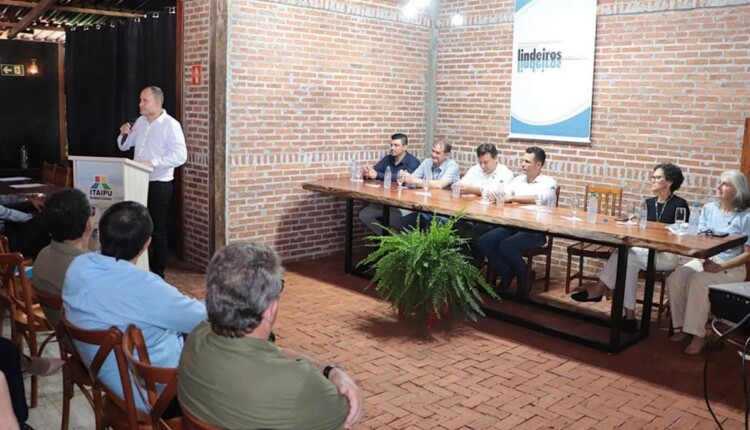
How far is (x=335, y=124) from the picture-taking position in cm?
754

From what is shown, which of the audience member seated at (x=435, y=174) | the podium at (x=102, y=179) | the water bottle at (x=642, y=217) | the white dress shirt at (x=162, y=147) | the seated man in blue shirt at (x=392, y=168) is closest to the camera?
the water bottle at (x=642, y=217)

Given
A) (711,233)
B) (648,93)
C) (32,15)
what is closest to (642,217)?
(711,233)

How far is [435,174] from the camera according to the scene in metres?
7.09

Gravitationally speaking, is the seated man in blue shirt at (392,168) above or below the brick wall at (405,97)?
below

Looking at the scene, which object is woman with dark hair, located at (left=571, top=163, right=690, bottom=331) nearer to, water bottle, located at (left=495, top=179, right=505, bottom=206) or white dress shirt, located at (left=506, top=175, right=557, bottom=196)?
white dress shirt, located at (left=506, top=175, right=557, bottom=196)

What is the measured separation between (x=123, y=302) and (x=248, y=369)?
0.89 meters

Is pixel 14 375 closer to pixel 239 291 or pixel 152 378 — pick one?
pixel 152 378

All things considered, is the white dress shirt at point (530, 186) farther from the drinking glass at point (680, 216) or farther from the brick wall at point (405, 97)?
the drinking glass at point (680, 216)

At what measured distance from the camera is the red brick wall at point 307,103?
22.1 ft

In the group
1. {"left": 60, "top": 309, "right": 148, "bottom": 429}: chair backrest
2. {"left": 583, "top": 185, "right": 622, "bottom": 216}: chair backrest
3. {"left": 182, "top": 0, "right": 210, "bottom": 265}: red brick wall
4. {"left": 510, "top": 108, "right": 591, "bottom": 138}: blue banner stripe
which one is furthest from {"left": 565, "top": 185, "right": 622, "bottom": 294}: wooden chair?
{"left": 60, "top": 309, "right": 148, "bottom": 429}: chair backrest

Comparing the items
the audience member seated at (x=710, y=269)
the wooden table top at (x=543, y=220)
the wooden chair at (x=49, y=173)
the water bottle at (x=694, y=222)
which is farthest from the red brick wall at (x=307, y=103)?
the water bottle at (x=694, y=222)

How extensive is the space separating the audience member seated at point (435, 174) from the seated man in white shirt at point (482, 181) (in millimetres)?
264

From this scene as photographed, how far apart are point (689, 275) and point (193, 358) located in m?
4.10

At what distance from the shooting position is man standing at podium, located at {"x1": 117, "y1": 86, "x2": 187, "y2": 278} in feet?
19.9
